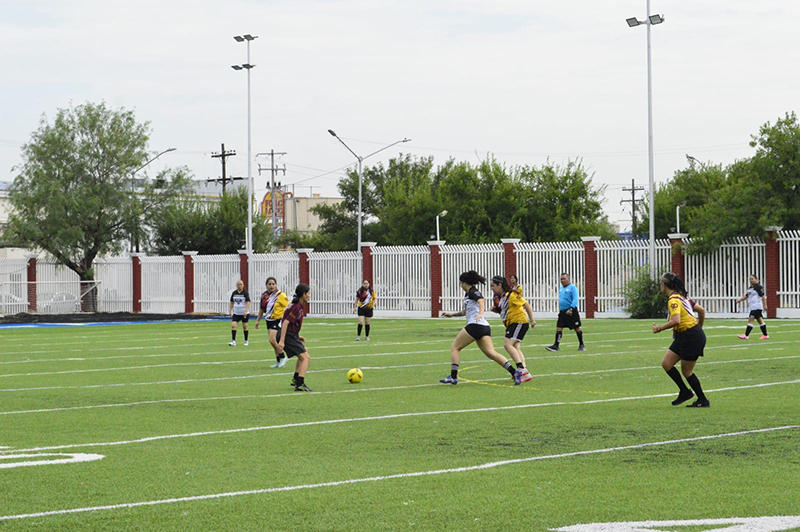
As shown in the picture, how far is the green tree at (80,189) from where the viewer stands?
5053cm

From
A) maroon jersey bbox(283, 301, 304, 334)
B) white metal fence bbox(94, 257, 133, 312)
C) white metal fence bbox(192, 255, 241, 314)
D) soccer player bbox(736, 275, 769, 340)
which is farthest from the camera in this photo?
white metal fence bbox(94, 257, 133, 312)

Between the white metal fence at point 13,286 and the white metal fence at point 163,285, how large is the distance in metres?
5.30

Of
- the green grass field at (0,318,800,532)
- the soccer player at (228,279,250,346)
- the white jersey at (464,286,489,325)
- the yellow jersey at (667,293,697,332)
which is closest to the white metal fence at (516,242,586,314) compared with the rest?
the soccer player at (228,279,250,346)

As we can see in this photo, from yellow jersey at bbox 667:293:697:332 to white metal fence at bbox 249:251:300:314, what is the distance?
34534 mm

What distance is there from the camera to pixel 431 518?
6957 mm

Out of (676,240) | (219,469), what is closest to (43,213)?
(676,240)

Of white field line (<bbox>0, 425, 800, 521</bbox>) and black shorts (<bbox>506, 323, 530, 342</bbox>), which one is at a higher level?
black shorts (<bbox>506, 323, 530, 342</bbox>)

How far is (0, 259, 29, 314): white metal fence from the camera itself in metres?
50.6

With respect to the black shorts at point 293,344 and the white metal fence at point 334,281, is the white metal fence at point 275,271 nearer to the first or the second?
the white metal fence at point 334,281

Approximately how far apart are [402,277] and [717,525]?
3652 centimetres

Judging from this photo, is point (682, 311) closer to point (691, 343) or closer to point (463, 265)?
point (691, 343)

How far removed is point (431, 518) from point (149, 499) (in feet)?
6.71

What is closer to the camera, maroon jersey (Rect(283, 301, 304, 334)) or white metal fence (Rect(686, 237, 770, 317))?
maroon jersey (Rect(283, 301, 304, 334))

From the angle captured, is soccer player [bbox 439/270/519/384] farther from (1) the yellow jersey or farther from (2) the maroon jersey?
(1) the yellow jersey
